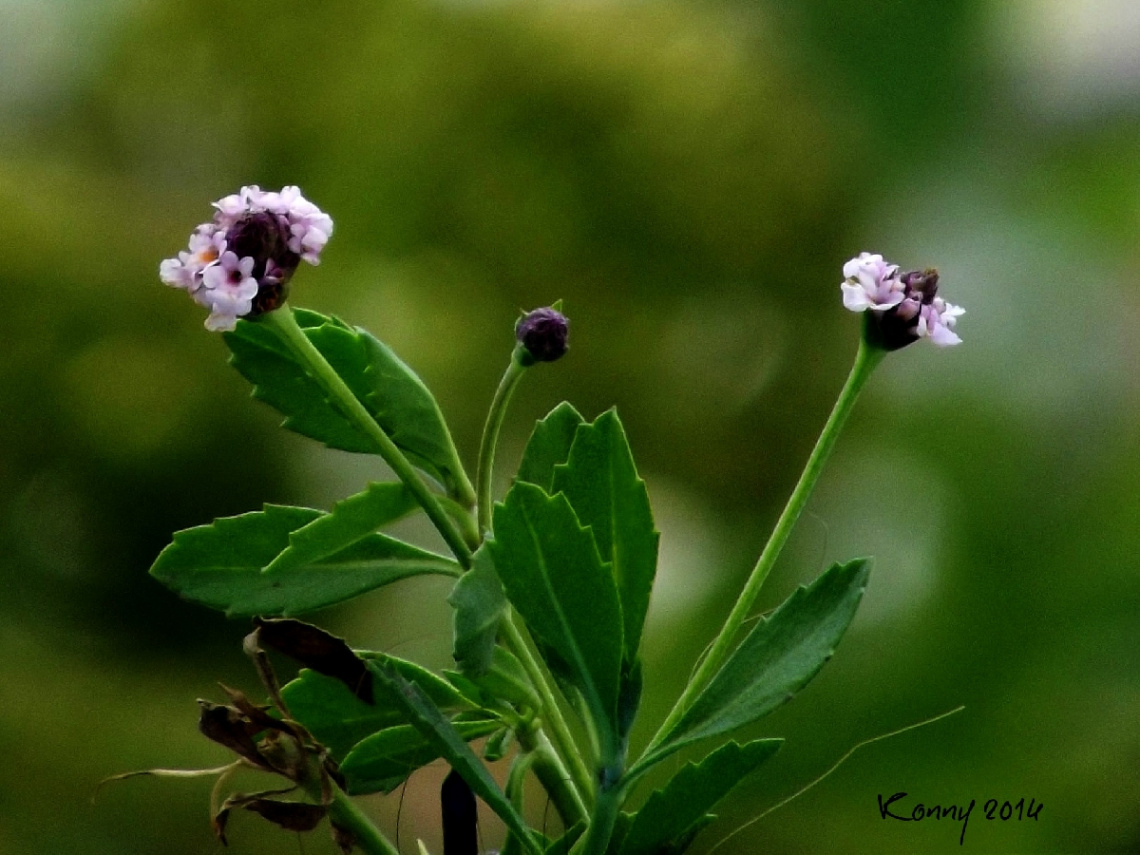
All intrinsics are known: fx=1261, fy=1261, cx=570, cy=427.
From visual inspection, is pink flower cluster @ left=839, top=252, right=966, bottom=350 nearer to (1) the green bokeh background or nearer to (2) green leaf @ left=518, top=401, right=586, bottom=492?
(2) green leaf @ left=518, top=401, right=586, bottom=492

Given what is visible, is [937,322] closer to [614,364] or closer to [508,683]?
[508,683]

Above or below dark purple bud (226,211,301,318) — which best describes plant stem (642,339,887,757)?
below

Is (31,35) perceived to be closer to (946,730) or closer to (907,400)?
(907,400)

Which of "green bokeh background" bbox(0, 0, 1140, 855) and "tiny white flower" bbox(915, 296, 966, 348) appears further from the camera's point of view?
"green bokeh background" bbox(0, 0, 1140, 855)

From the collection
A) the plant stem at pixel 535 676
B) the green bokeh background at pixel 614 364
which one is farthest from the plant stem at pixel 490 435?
the green bokeh background at pixel 614 364

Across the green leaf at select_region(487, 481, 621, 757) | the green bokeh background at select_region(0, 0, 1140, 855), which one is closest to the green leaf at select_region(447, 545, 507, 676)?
the green leaf at select_region(487, 481, 621, 757)

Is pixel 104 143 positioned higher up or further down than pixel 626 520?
higher up

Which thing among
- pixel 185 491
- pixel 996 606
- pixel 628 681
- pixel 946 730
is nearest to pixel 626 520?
pixel 628 681

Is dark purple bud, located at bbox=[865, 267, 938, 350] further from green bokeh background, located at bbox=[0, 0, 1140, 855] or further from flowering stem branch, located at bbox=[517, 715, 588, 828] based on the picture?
green bokeh background, located at bbox=[0, 0, 1140, 855]
